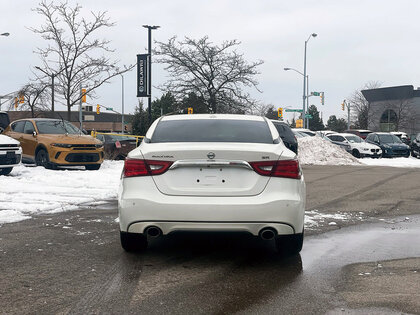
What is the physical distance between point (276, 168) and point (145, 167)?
1.26 meters

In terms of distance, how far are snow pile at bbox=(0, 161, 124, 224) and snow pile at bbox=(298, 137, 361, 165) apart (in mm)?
12930

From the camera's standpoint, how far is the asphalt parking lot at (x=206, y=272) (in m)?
4.04

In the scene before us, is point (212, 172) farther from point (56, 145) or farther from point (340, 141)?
point (340, 141)

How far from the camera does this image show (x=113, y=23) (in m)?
22.6

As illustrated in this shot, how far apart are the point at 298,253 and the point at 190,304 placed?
209 cm

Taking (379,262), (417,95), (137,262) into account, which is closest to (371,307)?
(379,262)

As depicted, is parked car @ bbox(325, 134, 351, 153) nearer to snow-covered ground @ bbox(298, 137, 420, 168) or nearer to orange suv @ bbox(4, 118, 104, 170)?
snow-covered ground @ bbox(298, 137, 420, 168)

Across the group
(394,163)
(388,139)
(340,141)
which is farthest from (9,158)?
(388,139)

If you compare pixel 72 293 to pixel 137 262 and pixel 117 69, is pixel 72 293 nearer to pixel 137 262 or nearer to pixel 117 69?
pixel 137 262

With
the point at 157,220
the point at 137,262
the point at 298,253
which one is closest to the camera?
the point at 157,220

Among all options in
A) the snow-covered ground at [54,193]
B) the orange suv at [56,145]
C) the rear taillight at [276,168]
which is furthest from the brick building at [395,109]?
the rear taillight at [276,168]

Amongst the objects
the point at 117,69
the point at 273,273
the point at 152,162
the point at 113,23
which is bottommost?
the point at 273,273

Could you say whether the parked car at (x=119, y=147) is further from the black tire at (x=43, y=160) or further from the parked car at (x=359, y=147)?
the parked car at (x=359, y=147)

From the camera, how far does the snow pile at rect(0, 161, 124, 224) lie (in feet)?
28.6
